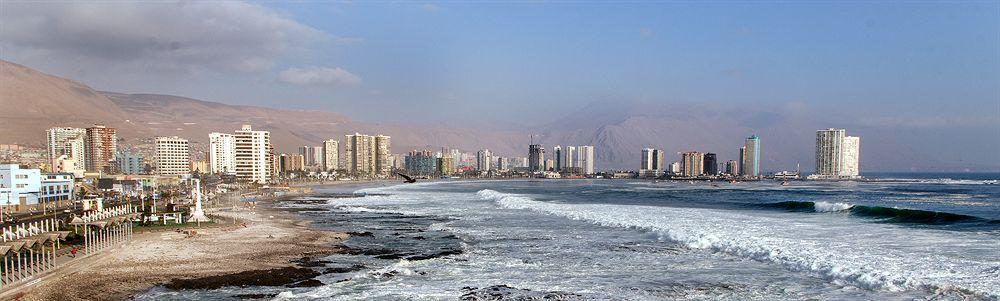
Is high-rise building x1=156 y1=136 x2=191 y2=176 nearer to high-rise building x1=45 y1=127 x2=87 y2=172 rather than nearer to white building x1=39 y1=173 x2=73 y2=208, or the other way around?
high-rise building x1=45 y1=127 x2=87 y2=172

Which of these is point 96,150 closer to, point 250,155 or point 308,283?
point 250,155

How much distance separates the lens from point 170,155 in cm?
16912

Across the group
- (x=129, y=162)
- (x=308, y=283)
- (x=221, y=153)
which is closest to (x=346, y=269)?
(x=308, y=283)

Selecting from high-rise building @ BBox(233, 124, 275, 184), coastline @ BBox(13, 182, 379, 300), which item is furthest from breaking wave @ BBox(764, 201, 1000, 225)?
high-rise building @ BBox(233, 124, 275, 184)

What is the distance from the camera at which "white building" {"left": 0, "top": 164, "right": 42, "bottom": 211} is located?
5625 centimetres

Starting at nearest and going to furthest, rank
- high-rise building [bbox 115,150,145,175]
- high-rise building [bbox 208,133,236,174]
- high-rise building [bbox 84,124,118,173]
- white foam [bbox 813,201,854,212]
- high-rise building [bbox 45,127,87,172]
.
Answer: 1. white foam [bbox 813,201,854,212]
2. high-rise building [bbox 45,127,87,172]
3. high-rise building [bbox 84,124,118,173]
4. high-rise building [bbox 115,150,145,175]
5. high-rise building [bbox 208,133,236,174]

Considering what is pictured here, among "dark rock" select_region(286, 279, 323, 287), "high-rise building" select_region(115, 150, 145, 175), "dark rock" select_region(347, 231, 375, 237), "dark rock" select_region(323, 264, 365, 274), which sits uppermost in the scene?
"dark rock" select_region(286, 279, 323, 287)

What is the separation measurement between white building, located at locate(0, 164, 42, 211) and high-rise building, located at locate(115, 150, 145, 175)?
11349 cm

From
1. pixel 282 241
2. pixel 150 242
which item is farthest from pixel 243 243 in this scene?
pixel 150 242

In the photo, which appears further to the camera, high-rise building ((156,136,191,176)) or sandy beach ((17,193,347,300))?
high-rise building ((156,136,191,176))

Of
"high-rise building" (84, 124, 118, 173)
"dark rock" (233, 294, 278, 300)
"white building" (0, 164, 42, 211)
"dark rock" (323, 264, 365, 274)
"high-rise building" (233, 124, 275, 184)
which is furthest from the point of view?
"high-rise building" (84, 124, 118, 173)

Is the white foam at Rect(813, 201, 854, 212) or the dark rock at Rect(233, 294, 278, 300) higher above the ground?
the dark rock at Rect(233, 294, 278, 300)

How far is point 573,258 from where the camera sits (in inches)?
887

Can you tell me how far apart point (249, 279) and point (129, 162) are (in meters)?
174
